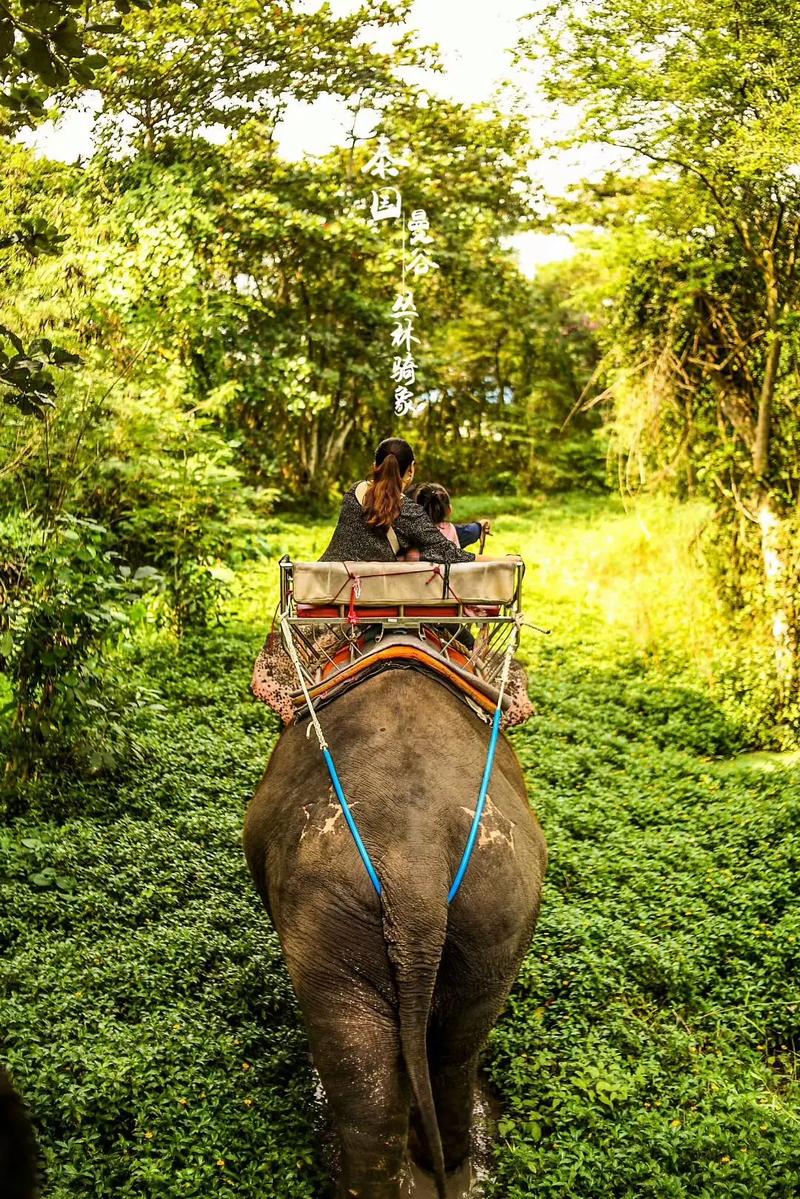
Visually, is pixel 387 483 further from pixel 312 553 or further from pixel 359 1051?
pixel 312 553

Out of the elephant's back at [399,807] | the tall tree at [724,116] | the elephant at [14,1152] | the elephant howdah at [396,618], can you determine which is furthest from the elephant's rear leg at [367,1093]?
the tall tree at [724,116]

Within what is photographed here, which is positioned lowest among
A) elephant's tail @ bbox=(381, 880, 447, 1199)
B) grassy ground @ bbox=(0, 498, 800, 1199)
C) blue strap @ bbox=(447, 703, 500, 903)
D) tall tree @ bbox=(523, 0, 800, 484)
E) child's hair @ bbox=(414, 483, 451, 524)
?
grassy ground @ bbox=(0, 498, 800, 1199)

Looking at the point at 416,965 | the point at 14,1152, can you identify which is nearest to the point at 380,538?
the point at 416,965

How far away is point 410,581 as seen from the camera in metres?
4.54

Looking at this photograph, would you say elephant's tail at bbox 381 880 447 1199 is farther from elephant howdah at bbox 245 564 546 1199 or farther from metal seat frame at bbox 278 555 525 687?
metal seat frame at bbox 278 555 525 687

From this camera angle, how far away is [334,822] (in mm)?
3572

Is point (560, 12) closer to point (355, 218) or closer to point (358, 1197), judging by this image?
point (355, 218)

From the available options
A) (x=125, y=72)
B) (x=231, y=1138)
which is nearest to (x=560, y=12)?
(x=125, y=72)

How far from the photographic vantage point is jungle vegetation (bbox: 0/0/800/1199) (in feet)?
14.4

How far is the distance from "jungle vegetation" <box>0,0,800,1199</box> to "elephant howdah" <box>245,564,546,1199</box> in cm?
79

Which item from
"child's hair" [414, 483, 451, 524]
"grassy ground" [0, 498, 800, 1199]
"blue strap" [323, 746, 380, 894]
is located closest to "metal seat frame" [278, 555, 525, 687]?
"blue strap" [323, 746, 380, 894]

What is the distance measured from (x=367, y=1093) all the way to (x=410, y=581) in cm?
195

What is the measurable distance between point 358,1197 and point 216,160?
12.6m

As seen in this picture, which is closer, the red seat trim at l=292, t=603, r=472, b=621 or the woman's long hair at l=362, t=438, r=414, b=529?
the red seat trim at l=292, t=603, r=472, b=621
